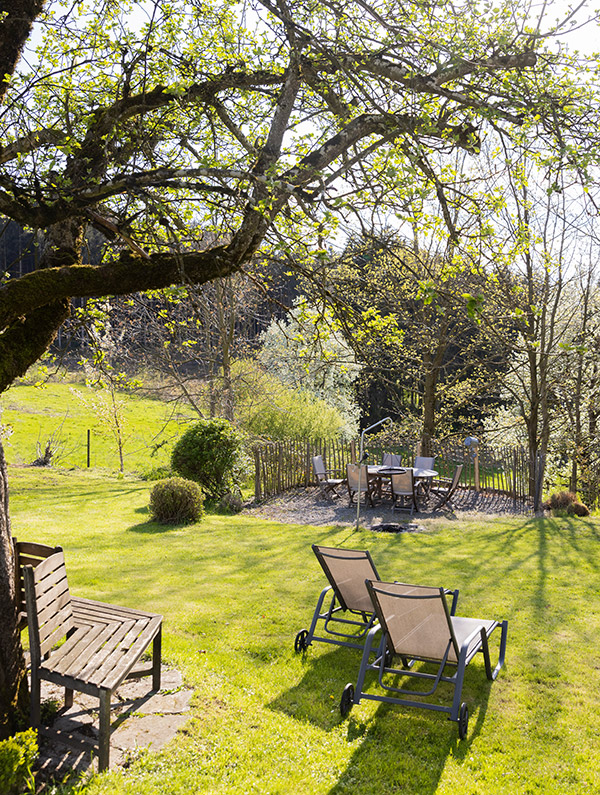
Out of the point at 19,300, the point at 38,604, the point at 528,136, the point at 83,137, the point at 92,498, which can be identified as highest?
the point at 83,137

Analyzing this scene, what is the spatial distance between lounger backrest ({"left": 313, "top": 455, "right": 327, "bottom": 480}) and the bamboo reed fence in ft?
2.33

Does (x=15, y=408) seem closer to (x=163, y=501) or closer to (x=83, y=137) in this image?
(x=163, y=501)

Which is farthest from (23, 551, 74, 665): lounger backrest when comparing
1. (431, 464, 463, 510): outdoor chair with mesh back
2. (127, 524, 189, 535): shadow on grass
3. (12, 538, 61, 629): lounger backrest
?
(431, 464, 463, 510): outdoor chair with mesh back

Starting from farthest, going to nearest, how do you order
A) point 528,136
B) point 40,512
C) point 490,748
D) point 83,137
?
point 40,512 → point 83,137 → point 528,136 → point 490,748

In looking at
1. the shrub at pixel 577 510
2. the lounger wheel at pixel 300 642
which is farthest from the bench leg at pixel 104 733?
the shrub at pixel 577 510

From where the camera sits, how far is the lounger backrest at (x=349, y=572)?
16.1 feet

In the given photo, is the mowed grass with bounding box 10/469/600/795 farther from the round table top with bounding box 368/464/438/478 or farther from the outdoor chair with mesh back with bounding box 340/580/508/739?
the round table top with bounding box 368/464/438/478

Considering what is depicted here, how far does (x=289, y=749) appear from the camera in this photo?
3.62 m

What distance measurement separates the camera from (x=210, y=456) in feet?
42.3

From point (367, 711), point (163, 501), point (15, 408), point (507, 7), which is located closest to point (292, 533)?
point (163, 501)

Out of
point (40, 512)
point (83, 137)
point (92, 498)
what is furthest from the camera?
point (92, 498)

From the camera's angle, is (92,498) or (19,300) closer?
(19,300)

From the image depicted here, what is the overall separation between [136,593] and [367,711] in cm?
340

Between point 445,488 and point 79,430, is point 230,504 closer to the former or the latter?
point 445,488
